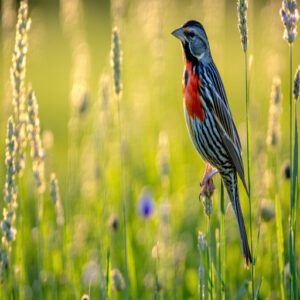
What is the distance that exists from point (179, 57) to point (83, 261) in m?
10.8

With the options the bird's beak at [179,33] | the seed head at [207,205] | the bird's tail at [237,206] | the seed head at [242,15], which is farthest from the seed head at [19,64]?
the bird's tail at [237,206]

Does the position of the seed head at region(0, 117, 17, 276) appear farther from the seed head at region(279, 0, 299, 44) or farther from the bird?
the bird

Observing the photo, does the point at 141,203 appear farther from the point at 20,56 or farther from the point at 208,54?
the point at 20,56

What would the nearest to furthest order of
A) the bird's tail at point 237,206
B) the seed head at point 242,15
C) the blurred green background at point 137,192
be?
the seed head at point 242,15 → the bird's tail at point 237,206 → the blurred green background at point 137,192

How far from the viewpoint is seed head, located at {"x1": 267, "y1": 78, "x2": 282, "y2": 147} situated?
4.47 m

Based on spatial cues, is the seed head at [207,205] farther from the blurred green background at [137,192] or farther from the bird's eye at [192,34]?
the bird's eye at [192,34]

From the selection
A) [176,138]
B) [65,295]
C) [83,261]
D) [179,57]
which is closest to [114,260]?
[83,261]

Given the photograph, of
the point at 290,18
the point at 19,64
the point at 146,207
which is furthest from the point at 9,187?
the point at 146,207

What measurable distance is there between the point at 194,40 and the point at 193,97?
316 millimetres

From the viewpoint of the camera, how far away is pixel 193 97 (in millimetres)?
4641

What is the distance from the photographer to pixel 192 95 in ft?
15.3

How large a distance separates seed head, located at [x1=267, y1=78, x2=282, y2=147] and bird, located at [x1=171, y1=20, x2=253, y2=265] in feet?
0.77

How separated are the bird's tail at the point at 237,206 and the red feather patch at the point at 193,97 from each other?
36cm

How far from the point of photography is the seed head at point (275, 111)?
4473 mm
